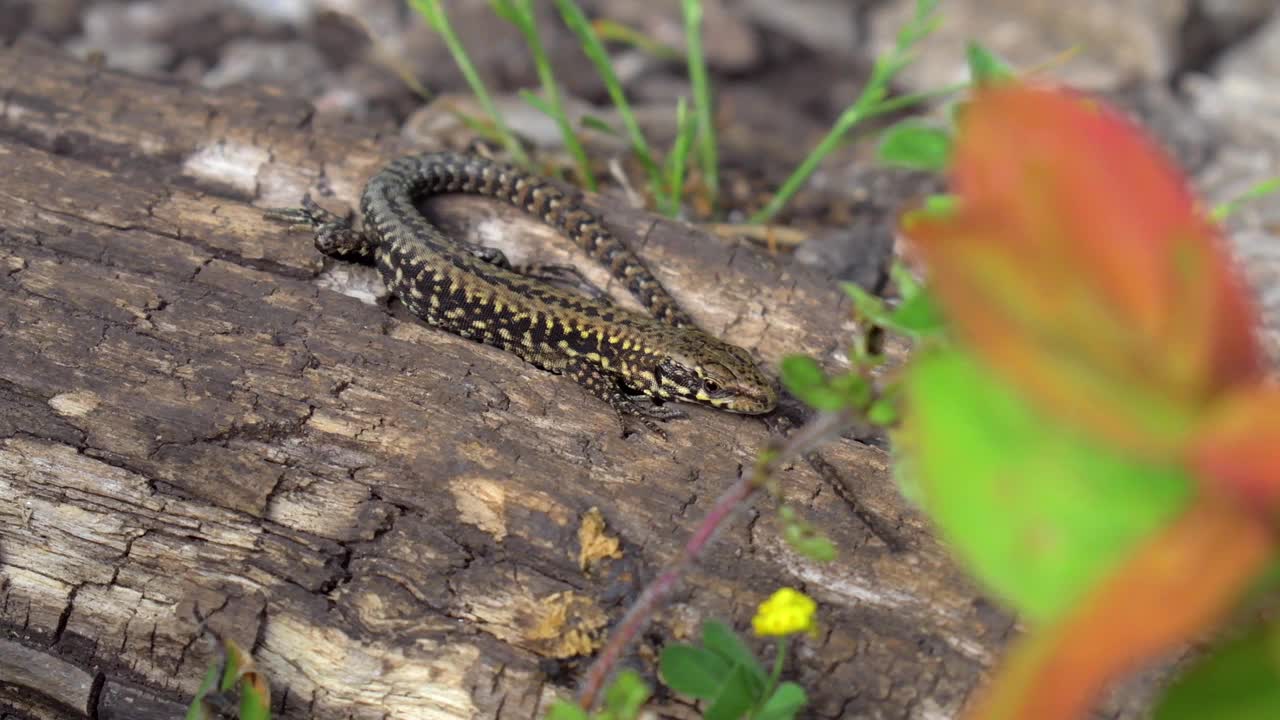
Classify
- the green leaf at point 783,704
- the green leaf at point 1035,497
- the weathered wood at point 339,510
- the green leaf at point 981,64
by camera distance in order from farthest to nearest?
the weathered wood at point 339,510
the green leaf at point 783,704
the green leaf at point 981,64
the green leaf at point 1035,497

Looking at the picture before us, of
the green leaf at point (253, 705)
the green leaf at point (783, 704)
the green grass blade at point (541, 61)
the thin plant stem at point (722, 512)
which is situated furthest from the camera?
the green grass blade at point (541, 61)

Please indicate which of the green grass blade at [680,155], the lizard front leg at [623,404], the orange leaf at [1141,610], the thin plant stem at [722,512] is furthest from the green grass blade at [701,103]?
the orange leaf at [1141,610]

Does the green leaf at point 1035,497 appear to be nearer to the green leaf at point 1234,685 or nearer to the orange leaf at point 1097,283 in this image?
the orange leaf at point 1097,283

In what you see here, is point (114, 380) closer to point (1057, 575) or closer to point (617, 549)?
point (617, 549)

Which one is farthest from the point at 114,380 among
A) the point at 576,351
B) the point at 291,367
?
the point at 576,351

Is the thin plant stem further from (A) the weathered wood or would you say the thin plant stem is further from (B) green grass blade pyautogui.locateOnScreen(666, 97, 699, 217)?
(B) green grass blade pyautogui.locateOnScreen(666, 97, 699, 217)

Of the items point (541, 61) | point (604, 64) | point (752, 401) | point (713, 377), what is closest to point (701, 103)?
point (604, 64)

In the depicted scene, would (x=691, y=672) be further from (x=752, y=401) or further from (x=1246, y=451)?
(x=1246, y=451)
